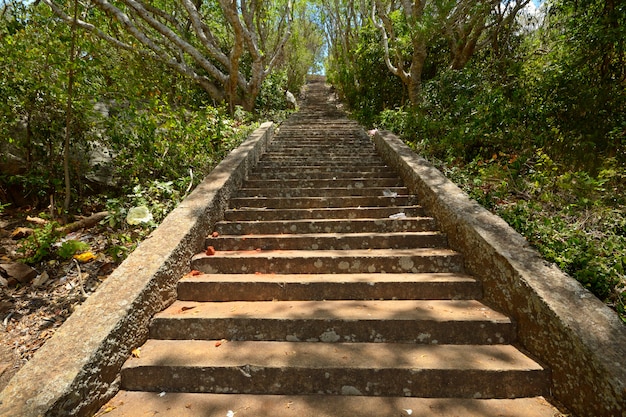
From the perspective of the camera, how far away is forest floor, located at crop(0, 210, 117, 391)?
112 inches

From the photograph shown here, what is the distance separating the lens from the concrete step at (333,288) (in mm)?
2916

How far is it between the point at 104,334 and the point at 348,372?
1.63 metres

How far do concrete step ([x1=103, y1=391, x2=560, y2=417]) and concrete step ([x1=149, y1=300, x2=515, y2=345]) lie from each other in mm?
452

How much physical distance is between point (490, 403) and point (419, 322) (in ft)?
2.12

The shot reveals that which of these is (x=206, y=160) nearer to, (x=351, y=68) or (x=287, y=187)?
(x=287, y=187)

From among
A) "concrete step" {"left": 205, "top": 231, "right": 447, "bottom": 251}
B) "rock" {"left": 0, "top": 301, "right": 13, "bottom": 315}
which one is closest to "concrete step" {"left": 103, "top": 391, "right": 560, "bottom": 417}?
"concrete step" {"left": 205, "top": 231, "right": 447, "bottom": 251}

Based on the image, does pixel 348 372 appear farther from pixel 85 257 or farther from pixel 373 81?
pixel 373 81

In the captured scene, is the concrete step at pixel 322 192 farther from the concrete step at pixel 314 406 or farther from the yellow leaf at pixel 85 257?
the concrete step at pixel 314 406

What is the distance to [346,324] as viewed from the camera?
8.32 feet

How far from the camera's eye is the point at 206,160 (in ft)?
18.9

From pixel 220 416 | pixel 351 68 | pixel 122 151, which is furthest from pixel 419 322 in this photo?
pixel 351 68

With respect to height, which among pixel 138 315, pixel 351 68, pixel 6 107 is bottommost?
pixel 138 315

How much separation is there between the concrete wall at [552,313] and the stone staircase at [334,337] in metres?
0.12

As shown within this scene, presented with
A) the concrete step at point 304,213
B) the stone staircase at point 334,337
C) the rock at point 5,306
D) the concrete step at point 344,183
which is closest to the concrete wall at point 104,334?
the stone staircase at point 334,337
